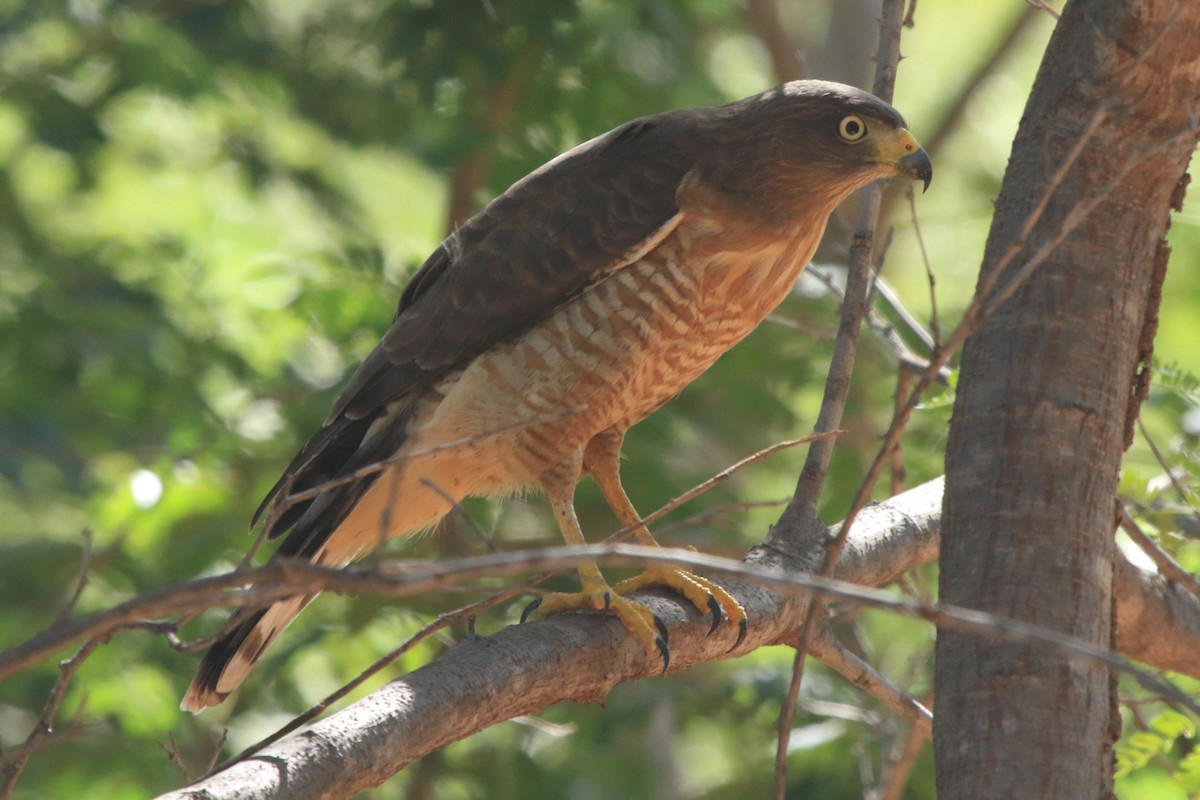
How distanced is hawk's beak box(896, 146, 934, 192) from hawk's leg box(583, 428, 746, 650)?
116cm

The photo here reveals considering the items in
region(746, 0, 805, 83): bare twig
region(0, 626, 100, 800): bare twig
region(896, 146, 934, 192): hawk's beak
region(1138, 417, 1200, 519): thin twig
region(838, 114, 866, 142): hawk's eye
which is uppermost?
region(746, 0, 805, 83): bare twig

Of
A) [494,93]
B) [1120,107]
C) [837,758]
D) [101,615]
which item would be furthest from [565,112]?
[101,615]

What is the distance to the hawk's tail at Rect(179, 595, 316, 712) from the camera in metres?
3.60

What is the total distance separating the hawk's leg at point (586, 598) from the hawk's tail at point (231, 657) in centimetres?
74

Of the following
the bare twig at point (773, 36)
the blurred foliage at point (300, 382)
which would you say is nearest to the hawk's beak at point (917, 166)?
the blurred foliage at point (300, 382)

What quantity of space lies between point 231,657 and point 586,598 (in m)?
1.04

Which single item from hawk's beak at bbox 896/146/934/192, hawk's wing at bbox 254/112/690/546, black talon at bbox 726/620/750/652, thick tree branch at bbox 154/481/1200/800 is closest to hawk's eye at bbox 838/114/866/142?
hawk's beak at bbox 896/146/934/192

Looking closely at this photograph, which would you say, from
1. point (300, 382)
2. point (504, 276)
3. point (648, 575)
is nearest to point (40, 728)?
point (648, 575)

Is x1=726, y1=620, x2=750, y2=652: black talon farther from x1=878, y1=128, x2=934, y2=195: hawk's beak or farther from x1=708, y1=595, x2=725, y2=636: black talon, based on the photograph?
x1=878, y1=128, x2=934, y2=195: hawk's beak

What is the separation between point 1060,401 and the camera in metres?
2.43

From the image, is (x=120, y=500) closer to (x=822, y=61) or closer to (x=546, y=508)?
(x=546, y=508)

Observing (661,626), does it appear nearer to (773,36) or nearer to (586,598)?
(586,598)

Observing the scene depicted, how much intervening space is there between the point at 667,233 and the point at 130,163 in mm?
5048

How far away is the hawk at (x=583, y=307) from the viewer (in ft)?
11.9
